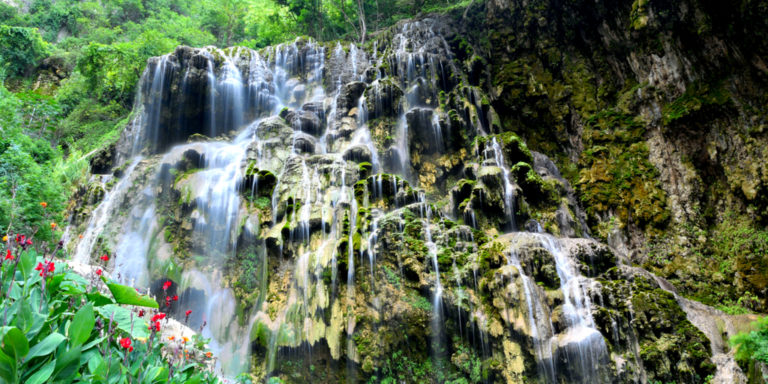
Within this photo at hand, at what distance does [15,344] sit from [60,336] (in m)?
0.22

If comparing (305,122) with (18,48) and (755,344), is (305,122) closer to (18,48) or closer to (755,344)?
(755,344)

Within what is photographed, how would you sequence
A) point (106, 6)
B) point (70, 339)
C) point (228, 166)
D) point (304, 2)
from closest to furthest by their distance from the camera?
point (70, 339) < point (228, 166) < point (304, 2) < point (106, 6)

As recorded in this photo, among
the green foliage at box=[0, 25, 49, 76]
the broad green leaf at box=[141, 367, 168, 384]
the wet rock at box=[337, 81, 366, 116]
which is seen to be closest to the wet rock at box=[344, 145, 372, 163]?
the wet rock at box=[337, 81, 366, 116]

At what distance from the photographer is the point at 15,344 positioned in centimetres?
201

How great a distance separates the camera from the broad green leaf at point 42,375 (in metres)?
2.04

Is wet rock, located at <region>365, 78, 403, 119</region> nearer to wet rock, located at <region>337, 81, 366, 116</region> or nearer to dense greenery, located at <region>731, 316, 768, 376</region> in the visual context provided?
wet rock, located at <region>337, 81, 366, 116</region>

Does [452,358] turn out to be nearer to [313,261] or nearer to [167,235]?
[313,261]

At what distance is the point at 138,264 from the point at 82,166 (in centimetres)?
683

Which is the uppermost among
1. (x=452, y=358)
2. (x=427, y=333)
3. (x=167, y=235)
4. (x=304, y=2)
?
(x=304, y=2)

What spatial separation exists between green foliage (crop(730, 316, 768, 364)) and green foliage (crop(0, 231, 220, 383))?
27.9 ft

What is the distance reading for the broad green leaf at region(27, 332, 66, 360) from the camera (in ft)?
6.97

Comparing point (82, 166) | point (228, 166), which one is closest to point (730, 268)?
point (228, 166)

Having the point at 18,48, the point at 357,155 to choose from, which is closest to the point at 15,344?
the point at 357,155

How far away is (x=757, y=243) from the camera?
9.61 m
